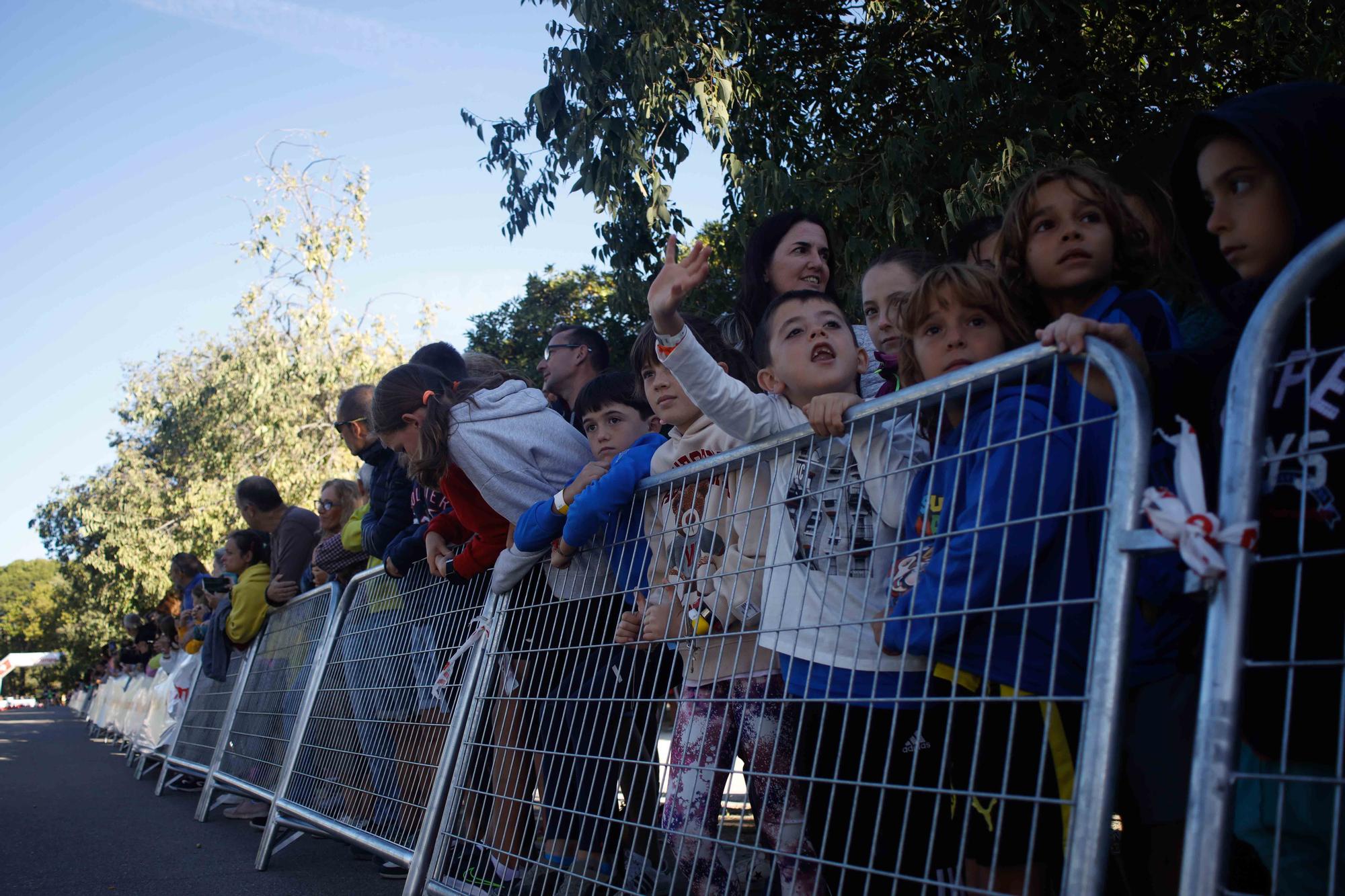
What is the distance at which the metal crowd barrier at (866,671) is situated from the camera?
1.75m

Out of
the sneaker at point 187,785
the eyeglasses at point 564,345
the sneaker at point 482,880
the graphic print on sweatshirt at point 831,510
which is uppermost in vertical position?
the eyeglasses at point 564,345

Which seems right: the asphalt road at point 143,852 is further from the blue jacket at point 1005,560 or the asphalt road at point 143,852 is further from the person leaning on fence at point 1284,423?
the person leaning on fence at point 1284,423

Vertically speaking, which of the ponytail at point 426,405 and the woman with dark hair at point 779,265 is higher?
the woman with dark hair at point 779,265

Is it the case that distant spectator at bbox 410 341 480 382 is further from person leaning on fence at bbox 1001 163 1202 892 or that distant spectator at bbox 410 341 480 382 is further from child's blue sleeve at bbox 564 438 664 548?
person leaning on fence at bbox 1001 163 1202 892

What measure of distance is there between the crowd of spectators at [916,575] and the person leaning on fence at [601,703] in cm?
1

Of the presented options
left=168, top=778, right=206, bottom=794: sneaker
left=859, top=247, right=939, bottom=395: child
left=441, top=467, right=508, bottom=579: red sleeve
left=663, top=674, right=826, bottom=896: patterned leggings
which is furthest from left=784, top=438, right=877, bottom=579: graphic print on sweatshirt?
left=168, top=778, right=206, bottom=794: sneaker

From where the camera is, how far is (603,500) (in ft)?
10.3

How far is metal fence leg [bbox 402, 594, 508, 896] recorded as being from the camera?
3.57 meters

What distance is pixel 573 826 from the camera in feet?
9.72

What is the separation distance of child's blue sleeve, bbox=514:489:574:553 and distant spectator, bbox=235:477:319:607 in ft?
12.5

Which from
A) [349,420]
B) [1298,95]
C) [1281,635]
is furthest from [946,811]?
[349,420]

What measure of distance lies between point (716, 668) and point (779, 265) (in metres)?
2.16

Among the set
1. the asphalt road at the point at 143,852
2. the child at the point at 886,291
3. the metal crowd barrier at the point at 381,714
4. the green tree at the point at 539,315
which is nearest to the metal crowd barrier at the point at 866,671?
the metal crowd barrier at the point at 381,714

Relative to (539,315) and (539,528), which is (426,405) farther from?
(539,315)
